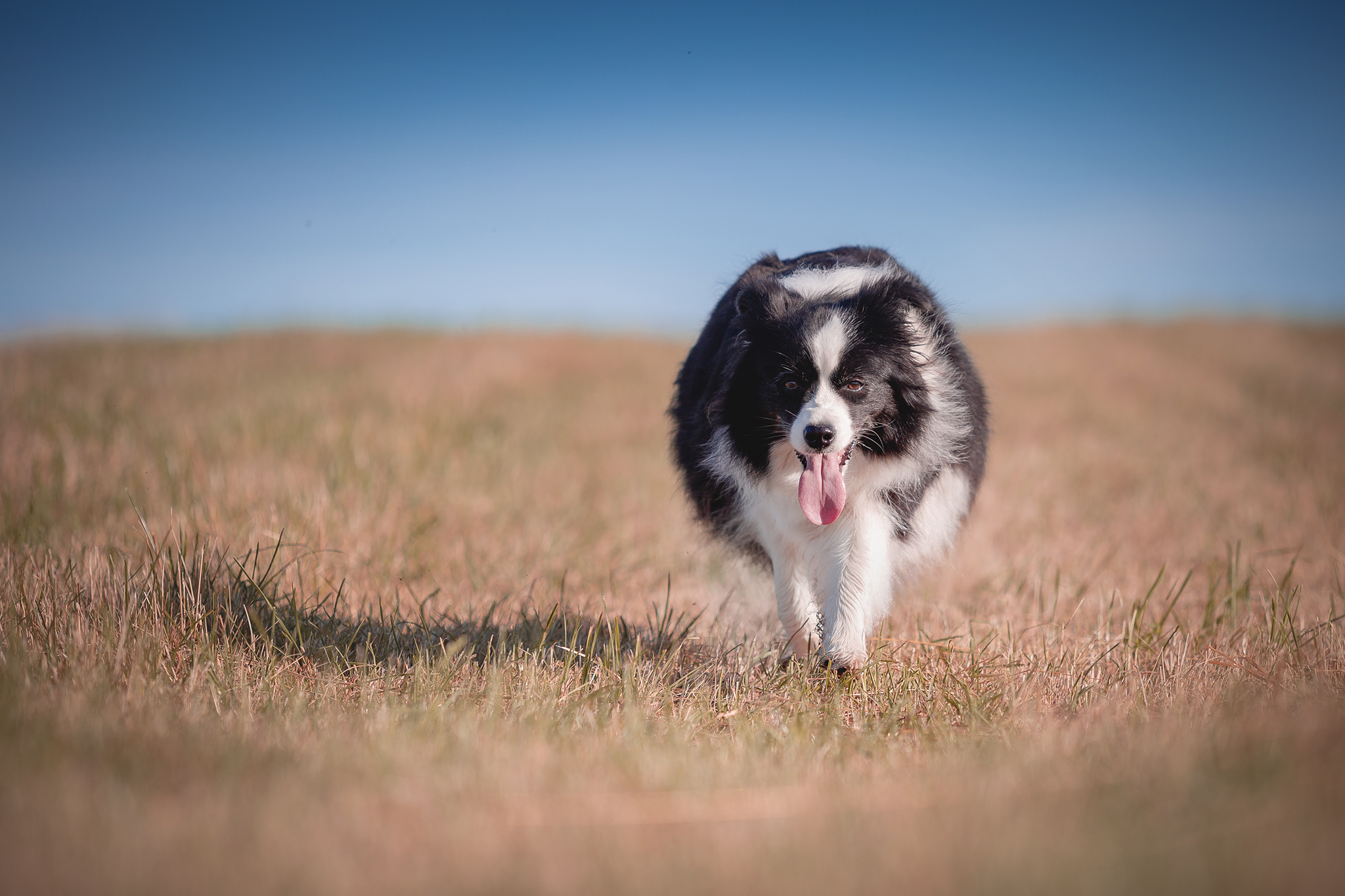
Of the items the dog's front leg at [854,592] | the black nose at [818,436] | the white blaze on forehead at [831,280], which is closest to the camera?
the black nose at [818,436]

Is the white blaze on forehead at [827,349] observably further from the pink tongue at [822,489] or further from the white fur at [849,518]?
the pink tongue at [822,489]

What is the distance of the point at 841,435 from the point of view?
9.77 ft

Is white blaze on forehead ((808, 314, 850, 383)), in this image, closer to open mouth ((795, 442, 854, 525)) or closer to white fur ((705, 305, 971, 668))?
white fur ((705, 305, 971, 668))

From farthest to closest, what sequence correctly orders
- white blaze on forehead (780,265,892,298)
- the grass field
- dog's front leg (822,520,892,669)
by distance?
white blaze on forehead (780,265,892,298), dog's front leg (822,520,892,669), the grass field

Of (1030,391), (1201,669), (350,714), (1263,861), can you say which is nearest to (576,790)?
(350,714)

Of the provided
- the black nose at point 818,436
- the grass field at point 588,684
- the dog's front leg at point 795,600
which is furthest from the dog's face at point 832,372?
the grass field at point 588,684

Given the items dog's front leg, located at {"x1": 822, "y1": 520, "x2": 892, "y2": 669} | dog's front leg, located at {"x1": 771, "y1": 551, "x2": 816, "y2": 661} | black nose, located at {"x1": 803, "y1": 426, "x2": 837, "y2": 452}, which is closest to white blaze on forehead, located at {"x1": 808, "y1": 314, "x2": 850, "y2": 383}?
black nose, located at {"x1": 803, "y1": 426, "x2": 837, "y2": 452}

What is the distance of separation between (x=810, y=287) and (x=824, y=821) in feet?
7.34

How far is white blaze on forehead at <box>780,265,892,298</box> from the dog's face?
0.14m

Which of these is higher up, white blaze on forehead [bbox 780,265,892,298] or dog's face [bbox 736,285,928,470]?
white blaze on forehead [bbox 780,265,892,298]

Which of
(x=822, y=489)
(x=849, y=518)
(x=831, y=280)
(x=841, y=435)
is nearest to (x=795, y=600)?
(x=849, y=518)

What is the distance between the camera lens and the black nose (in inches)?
116

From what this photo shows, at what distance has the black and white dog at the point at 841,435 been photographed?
311 cm

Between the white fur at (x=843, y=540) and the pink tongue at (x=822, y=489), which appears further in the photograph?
the white fur at (x=843, y=540)
